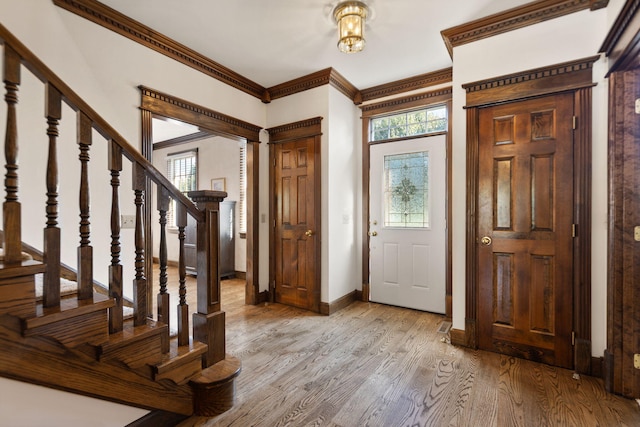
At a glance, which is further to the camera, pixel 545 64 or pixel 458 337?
pixel 458 337

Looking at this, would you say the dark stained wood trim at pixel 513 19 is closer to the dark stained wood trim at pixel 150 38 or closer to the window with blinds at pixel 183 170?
the dark stained wood trim at pixel 150 38

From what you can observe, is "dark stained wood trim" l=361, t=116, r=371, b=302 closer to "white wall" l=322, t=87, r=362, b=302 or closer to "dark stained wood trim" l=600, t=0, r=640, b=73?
"white wall" l=322, t=87, r=362, b=302

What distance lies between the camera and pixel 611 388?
196cm

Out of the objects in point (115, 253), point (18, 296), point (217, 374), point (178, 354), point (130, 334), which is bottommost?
point (217, 374)

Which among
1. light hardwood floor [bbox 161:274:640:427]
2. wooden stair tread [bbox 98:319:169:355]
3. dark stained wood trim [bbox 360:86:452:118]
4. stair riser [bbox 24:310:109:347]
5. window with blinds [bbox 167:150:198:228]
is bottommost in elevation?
light hardwood floor [bbox 161:274:640:427]

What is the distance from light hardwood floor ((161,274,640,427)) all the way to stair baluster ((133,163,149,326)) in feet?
2.30

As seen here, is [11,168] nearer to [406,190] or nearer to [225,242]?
[406,190]

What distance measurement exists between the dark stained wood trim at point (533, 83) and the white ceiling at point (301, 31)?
543 millimetres

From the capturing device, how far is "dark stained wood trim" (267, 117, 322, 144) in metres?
3.57

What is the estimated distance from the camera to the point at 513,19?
240 centimetres

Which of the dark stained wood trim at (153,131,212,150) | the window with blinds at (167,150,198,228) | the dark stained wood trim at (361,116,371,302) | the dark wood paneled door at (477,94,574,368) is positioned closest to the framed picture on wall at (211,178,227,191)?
the window with blinds at (167,150,198,228)

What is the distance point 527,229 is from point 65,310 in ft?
9.58

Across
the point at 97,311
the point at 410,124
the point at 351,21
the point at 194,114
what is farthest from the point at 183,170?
the point at 97,311

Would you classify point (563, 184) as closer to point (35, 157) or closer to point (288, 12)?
point (288, 12)
